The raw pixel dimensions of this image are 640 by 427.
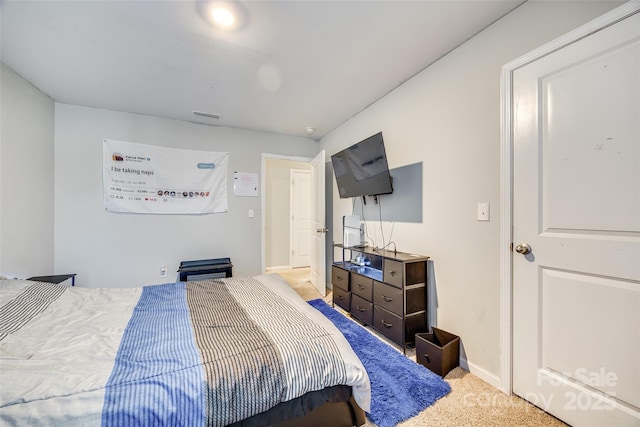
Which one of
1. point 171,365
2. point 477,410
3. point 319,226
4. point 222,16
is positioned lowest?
point 477,410

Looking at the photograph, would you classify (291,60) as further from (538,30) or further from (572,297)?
(572,297)

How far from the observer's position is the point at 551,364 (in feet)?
4.50

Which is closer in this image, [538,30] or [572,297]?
[572,297]

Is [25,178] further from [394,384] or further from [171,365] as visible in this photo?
[394,384]

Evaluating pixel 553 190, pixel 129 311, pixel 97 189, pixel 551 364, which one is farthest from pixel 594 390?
pixel 97 189

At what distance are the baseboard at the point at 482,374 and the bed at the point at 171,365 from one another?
→ 3.45ft

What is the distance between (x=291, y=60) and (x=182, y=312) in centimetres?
200

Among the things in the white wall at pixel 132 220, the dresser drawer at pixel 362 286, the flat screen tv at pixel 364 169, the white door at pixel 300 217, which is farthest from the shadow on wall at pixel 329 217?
the white door at pixel 300 217

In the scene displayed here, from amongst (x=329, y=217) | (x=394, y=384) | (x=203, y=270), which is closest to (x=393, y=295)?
(x=394, y=384)

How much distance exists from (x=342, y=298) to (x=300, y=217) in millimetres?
2681

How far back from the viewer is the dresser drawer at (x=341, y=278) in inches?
106

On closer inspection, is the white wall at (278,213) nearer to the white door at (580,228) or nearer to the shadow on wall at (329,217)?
the shadow on wall at (329,217)

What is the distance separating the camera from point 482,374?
1680mm

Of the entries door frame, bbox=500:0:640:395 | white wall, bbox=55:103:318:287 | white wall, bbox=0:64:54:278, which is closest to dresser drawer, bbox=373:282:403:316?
door frame, bbox=500:0:640:395
